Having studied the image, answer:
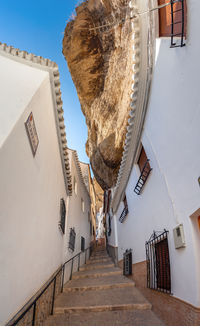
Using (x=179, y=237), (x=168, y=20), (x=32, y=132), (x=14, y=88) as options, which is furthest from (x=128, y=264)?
(x=168, y=20)

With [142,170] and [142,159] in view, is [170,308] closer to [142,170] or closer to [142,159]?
[142,170]

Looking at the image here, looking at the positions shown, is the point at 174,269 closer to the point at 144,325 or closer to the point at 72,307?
the point at 144,325

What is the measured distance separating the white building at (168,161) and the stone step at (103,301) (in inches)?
12.1

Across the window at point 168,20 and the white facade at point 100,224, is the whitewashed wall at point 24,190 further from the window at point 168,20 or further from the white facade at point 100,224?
the white facade at point 100,224

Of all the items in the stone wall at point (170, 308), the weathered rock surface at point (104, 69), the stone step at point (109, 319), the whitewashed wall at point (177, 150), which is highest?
the weathered rock surface at point (104, 69)

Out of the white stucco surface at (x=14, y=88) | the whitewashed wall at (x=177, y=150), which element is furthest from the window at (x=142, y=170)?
the white stucco surface at (x=14, y=88)

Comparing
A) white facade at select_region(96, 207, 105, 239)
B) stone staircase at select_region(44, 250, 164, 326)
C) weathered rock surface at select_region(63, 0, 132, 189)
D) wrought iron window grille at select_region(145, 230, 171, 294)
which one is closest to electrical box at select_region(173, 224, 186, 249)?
wrought iron window grille at select_region(145, 230, 171, 294)

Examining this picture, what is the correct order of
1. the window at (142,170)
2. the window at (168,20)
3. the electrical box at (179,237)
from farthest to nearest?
the window at (142,170), the window at (168,20), the electrical box at (179,237)

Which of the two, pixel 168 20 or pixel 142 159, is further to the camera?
pixel 142 159

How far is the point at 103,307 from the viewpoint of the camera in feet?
14.1

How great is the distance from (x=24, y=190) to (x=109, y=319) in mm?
3297

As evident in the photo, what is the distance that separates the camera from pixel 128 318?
12.7 ft

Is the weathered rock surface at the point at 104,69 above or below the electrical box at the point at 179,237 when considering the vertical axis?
above

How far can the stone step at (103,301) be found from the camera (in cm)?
429
